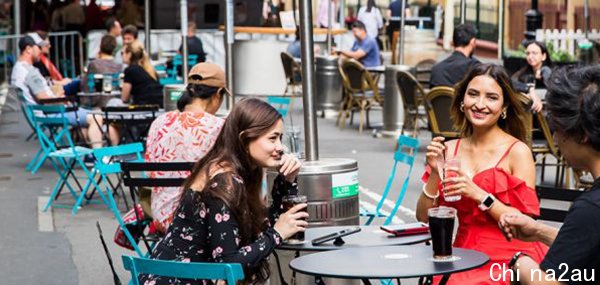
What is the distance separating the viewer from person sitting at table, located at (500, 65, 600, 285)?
3.93 m

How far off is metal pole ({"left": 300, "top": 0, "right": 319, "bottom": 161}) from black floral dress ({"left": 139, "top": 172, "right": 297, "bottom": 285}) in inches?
77.3

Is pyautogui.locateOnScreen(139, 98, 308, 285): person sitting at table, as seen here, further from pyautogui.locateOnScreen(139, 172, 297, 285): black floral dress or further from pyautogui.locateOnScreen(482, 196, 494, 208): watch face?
pyautogui.locateOnScreen(482, 196, 494, 208): watch face

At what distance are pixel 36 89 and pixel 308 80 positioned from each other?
897 centimetres

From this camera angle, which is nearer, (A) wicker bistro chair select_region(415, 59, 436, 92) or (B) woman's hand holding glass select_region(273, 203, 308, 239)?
(B) woman's hand holding glass select_region(273, 203, 308, 239)

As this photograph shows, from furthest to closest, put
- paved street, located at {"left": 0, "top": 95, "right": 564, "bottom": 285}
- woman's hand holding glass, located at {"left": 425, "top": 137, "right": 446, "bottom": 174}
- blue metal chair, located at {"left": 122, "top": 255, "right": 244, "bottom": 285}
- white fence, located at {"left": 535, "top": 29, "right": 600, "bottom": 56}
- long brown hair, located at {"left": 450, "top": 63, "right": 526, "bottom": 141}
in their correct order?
white fence, located at {"left": 535, "top": 29, "right": 600, "bottom": 56}, paved street, located at {"left": 0, "top": 95, "right": 564, "bottom": 285}, long brown hair, located at {"left": 450, "top": 63, "right": 526, "bottom": 141}, woman's hand holding glass, located at {"left": 425, "top": 137, "right": 446, "bottom": 174}, blue metal chair, located at {"left": 122, "top": 255, "right": 244, "bottom": 285}

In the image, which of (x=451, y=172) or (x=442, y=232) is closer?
(x=442, y=232)

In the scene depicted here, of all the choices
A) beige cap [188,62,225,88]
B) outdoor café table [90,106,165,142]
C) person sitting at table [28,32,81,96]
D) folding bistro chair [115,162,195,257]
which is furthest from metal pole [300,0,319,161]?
person sitting at table [28,32,81,96]

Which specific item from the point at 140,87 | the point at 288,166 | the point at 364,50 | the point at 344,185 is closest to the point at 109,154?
the point at 344,185

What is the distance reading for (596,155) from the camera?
4105 millimetres

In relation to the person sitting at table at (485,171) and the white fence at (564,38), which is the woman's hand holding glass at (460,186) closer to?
the person sitting at table at (485,171)

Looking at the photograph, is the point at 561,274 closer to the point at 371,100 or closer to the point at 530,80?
the point at 530,80

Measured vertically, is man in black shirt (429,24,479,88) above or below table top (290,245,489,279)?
above

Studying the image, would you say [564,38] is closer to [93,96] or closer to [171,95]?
[93,96]

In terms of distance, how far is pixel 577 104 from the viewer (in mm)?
4188
